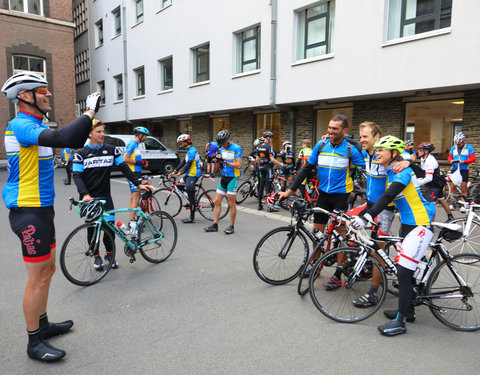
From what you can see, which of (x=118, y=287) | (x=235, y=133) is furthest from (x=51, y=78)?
(x=118, y=287)

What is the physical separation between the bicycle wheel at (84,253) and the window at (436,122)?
33.4 feet

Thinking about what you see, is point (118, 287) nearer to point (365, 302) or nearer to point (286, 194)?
point (286, 194)

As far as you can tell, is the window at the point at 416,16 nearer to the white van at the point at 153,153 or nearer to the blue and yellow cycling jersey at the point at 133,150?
the blue and yellow cycling jersey at the point at 133,150

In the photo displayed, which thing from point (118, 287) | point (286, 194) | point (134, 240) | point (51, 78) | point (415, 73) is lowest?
point (118, 287)

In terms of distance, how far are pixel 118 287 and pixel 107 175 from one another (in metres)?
1.44

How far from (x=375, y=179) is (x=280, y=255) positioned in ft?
4.37

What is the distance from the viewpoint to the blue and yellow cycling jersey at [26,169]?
8.80ft

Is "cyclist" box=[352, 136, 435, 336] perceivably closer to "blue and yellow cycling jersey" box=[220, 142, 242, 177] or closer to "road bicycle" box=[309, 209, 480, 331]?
"road bicycle" box=[309, 209, 480, 331]

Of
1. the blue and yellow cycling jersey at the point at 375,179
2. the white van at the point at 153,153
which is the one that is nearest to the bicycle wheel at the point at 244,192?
the blue and yellow cycling jersey at the point at 375,179

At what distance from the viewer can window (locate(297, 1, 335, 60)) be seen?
41.1ft

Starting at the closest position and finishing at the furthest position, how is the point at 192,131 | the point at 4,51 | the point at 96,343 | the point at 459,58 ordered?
the point at 96,343
the point at 459,58
the point at 192,131
the point at 4,51

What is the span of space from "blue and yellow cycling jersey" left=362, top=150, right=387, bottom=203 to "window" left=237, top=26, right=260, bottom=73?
12.1 meters

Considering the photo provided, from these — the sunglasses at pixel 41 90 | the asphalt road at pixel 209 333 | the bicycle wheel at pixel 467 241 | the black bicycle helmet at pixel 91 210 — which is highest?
the sunglasses at pixel 41 90

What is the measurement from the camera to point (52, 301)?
3.86m
